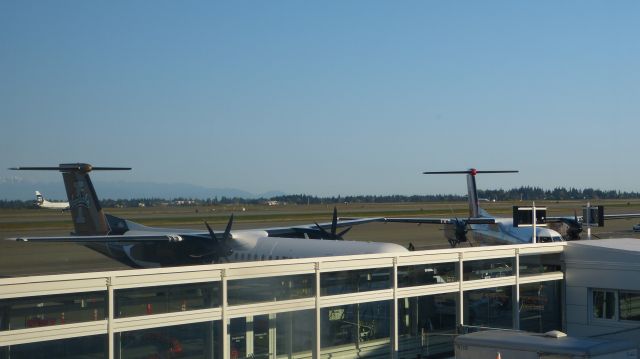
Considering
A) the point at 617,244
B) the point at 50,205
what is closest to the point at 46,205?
the point at 50,205

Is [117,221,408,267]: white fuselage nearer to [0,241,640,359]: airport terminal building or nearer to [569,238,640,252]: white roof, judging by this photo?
[0,241,640,359]: airport terminal building

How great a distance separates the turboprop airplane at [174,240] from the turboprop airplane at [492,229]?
11994 mm

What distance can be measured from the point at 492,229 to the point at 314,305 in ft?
122

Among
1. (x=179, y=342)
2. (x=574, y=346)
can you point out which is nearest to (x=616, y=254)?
(x=574, y=346)

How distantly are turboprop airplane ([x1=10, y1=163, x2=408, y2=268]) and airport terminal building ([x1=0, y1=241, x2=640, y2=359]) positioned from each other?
6.28 meters

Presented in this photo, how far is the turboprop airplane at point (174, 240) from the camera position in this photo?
29.5 meters

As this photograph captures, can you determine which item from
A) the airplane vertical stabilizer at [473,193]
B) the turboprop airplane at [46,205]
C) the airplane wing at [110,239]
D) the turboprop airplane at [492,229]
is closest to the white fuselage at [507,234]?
the turboprop airplane at [492,229]

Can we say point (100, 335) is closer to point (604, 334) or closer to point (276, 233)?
point (604, 334)

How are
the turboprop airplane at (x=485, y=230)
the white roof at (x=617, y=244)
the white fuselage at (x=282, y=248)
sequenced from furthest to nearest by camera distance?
the turboprop airplane at (x=485, y=230), the white fuselage at (x=282, y=248), the white roof at (x=617, y=244)

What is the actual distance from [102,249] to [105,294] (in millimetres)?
26682

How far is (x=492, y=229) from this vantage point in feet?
169

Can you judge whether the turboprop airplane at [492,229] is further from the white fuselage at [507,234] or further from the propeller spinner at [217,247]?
the propeller spinner at [217,247]

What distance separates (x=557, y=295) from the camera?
72.2 feet

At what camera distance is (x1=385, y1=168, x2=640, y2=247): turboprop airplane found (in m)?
48.3
